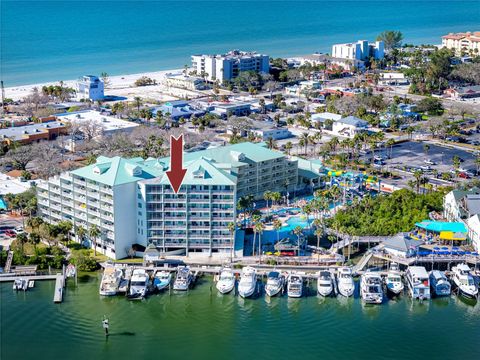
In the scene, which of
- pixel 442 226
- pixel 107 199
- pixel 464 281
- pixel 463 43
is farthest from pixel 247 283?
pixel 463 43

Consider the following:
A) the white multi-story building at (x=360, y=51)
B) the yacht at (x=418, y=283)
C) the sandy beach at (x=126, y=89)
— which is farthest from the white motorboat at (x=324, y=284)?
the white multi-story building at (x=360, y=51)

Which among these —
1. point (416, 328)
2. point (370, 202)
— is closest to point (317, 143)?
point (370, 202)

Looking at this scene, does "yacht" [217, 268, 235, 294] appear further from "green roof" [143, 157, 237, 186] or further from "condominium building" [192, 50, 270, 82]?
"condominium building" [192, 50, 270, 82]

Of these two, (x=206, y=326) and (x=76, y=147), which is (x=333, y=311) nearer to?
→ (x=206, y=326)

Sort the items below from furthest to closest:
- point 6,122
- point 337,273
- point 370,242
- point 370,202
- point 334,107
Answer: point 334,107, point 6,122, point 370,202, point 370,242, point 337,273

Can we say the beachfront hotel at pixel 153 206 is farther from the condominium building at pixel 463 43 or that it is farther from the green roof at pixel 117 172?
the condominium building at pixel 463 43

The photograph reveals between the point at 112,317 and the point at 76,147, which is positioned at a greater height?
the point at 76,147
